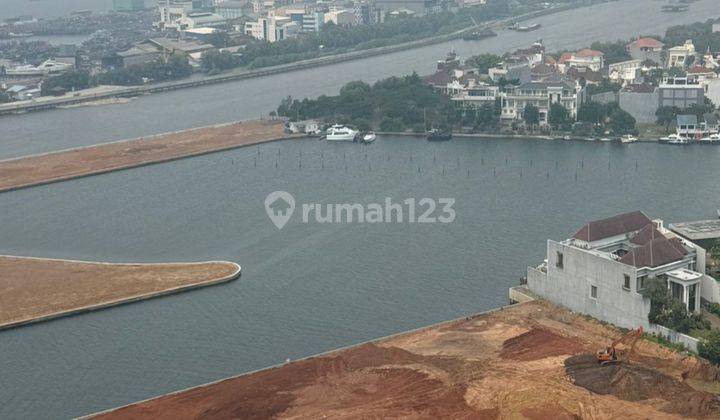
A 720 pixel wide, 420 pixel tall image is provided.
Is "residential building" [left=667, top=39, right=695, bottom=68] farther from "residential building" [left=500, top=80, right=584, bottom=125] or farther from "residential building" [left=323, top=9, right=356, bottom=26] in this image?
"residential building" [left=323, top=9, right=356, bottom=26]

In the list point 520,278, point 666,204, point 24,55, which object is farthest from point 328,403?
point 24,55

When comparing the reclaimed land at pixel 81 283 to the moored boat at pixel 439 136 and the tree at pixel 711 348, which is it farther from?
the moored boat at pixel 439 136

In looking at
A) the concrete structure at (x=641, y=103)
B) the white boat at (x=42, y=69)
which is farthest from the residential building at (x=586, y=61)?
the white boat at (x=42, y=69)

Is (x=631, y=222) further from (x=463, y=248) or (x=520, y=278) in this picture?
(x=463, y=248)

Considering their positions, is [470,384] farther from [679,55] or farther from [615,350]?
[679,55]

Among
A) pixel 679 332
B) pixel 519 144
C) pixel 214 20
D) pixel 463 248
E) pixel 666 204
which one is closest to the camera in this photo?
pixel 679 332

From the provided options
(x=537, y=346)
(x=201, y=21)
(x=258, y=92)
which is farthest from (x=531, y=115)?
(x=201, y=21)

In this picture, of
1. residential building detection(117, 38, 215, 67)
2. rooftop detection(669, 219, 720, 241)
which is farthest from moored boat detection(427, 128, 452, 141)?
residential building detection(117, 38, 215, 67)
